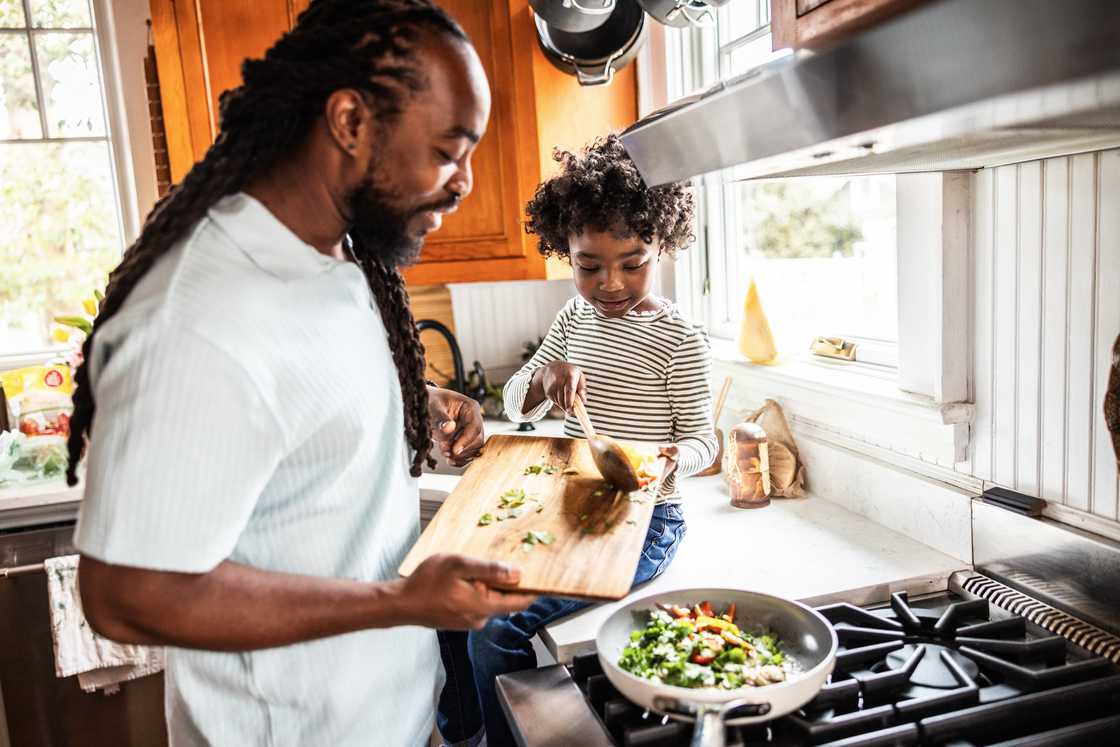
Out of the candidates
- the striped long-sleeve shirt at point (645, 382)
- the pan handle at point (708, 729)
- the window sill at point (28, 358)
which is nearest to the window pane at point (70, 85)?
the window sill at point (28, 358)

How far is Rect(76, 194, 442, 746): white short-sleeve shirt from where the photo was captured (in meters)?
0.62

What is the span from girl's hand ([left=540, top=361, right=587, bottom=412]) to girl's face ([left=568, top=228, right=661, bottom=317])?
0.57 ft

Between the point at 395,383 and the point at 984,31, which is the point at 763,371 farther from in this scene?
the point at 984,31

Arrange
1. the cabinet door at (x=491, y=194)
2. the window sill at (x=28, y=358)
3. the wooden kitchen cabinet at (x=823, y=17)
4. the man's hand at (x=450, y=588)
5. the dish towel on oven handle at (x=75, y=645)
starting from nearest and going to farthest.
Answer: the wooden kitchen cabinet at (x=823, y=17)
the man's hand at (x=450, y=588)
the dish towel on oven handle at (x=75, y=645)
the cabinet door at (x=491, y=194)
the window sill at (x=28, y=358)

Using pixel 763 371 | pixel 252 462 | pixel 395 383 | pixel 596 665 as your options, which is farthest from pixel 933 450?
pixel 252 462

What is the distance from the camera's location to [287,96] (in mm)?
736

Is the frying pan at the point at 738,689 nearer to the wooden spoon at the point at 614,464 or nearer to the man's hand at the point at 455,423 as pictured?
the wooden spoon at the point at 614,464

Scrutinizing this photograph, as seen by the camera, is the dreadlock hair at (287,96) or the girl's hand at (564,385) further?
the girl's hand at (564,385)

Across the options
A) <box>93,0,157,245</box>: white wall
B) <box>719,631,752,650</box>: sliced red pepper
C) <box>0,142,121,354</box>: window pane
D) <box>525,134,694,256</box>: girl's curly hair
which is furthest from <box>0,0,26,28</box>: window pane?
<box>719,631,752,650</box>: sliced red pepper

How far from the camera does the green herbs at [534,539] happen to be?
92 cm

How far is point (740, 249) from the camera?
2023 millimetres

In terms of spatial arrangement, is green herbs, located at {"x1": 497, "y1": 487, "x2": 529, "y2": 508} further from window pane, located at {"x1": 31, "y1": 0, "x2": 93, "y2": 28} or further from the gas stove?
window pane, located at {"x1": 31, "y1": 0, "x2": 93, "y2": 28}

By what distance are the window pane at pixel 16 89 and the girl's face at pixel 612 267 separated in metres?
2.08

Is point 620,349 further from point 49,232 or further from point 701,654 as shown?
point 49,232
